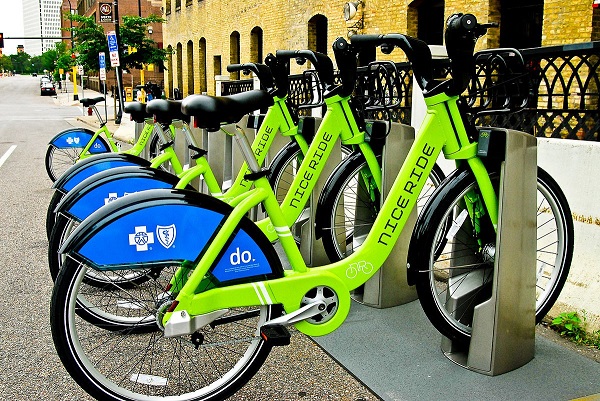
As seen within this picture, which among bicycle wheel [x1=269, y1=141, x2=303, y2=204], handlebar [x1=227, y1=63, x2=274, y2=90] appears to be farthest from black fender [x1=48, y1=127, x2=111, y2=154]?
bicycle wheel [x1=269, y1=141, x2=303, y2=204]

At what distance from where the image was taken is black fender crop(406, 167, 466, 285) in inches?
134

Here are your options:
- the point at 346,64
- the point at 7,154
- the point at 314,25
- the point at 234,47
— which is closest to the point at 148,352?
the point at 346,64

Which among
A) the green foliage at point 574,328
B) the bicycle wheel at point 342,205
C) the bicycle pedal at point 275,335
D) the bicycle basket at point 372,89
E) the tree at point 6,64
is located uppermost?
the tree at point 6,64

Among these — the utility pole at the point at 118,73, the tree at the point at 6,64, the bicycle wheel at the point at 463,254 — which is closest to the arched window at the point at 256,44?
the utility pole at the point at 118,73

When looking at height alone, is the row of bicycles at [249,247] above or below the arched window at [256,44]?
below

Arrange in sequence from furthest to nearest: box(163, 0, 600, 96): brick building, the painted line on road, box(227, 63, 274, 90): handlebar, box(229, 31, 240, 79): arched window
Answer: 1. box(229, 31, 240, 79): arched window
2. the painted line on road
3. box(163, 0, 600, 96): brick building
4. box(227, 63, 274, 90): handlebar

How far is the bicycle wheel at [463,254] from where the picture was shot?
3426 millimetres

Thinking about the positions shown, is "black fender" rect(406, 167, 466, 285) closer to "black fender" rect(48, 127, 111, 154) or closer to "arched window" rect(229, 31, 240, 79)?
"black fender" rect(48, 127, 111, 154)

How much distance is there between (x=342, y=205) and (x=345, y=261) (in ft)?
4.88

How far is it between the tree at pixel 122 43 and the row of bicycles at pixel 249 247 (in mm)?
24203

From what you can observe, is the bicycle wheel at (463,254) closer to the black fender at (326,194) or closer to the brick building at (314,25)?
the black fender at (326,194)

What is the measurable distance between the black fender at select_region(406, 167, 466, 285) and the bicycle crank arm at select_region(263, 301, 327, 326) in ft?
1.72

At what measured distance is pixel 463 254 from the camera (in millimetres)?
3760

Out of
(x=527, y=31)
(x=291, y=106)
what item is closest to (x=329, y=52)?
(x=527, y=31)
